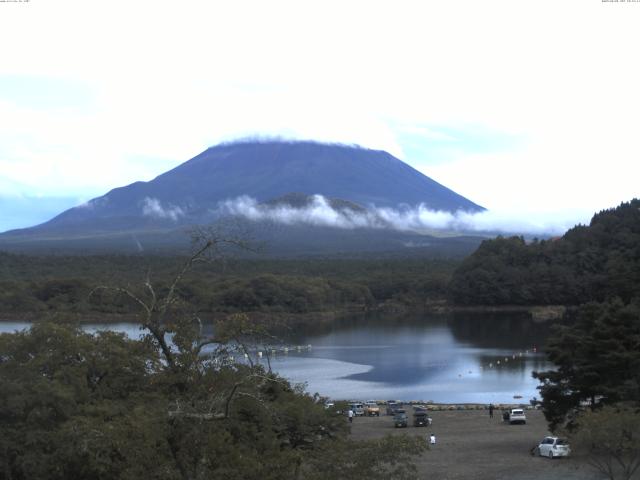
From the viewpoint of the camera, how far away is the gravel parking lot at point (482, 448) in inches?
606

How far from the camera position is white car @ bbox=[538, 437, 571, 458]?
16.5 meters

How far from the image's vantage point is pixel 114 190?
161875 millimetres

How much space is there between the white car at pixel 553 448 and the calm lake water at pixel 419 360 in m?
12.6

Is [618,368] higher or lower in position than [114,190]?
lower

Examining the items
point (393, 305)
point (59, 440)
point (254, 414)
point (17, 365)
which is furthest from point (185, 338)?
point (393, 305)

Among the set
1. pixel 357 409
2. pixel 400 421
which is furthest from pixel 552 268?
pixel 400 421

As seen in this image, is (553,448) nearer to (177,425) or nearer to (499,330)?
(177,425)

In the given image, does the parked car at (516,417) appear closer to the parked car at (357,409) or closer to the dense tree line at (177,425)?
the parked car at (357,409)

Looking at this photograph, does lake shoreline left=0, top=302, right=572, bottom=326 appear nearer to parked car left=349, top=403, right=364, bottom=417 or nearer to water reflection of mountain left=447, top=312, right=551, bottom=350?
water reflection of mountain left=447, top=312, right=551, bottom=350

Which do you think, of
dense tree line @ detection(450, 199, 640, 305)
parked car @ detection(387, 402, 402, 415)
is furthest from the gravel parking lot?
dense tree line @ detection(450, 199, 640, 305)

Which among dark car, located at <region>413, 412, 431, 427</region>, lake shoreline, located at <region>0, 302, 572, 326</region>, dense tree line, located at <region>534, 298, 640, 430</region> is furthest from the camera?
lake shoreline, located at <region>0, 302, 572, 326</region>

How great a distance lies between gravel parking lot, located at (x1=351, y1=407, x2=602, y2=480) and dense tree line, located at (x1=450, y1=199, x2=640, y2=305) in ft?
136

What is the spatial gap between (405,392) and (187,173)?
134006 millimetres

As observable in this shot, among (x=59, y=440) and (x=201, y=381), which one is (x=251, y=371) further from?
(x=59, y=440)
